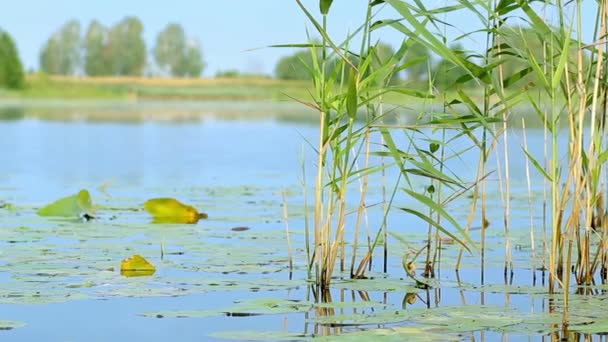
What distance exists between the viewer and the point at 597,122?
13.2ft

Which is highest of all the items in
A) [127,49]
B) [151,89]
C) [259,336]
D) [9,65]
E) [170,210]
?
[127,49]

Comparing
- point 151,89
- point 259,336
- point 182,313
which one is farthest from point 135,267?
point 151,89

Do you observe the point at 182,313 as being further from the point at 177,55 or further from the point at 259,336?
the point at 177,55

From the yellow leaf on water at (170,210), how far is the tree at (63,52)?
56.8m

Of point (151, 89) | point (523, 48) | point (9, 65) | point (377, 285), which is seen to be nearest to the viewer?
point (523, 48)

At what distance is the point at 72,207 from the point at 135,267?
1978 mm

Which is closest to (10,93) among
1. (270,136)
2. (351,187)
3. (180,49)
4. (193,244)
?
(180,49)

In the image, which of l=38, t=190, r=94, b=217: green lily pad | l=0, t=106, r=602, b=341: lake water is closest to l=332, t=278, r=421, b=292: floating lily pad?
l=0, t=106, r=602, b=341: lake water

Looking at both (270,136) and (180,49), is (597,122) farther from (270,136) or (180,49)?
(180,49)

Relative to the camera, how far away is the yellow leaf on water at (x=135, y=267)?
4254 millimetres

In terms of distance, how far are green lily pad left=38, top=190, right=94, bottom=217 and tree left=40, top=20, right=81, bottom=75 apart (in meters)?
56.5

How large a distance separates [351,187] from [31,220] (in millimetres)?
3357

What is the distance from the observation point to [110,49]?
209ft

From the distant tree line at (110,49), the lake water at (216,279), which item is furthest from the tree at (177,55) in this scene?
the lake water at (216,279)
